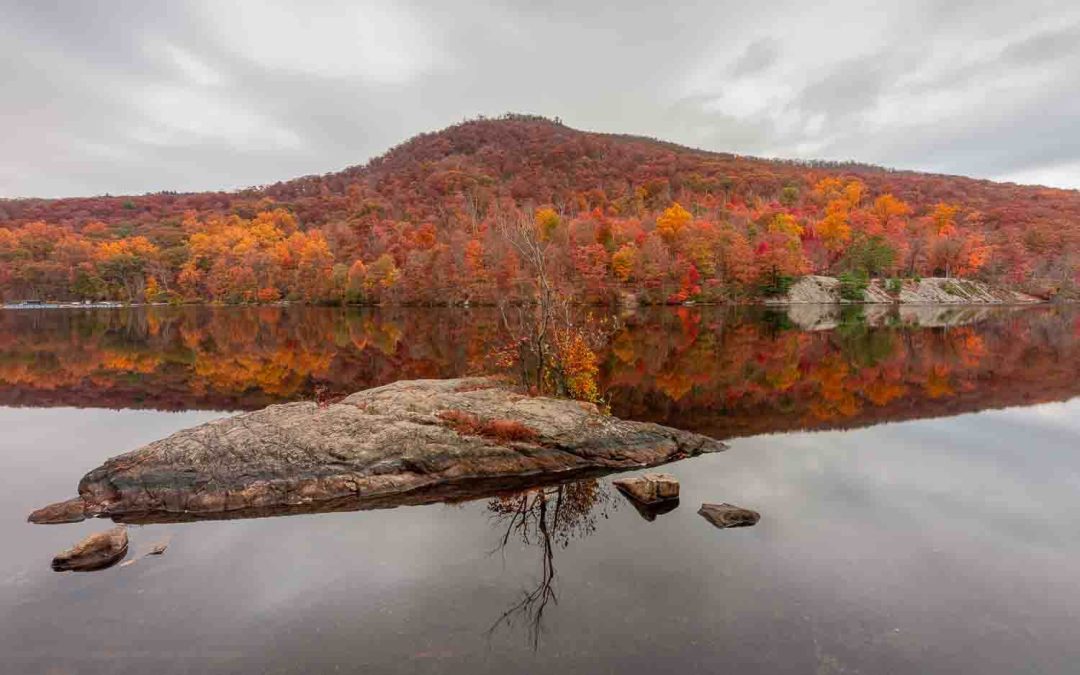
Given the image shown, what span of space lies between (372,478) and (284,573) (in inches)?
151

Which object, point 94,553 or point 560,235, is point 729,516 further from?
point 560,235

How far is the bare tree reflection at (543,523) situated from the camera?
8547mm

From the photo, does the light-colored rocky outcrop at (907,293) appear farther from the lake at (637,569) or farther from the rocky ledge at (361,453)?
the rocky ledge at (361,453)

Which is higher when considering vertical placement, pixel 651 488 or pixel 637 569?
pixel 651 488

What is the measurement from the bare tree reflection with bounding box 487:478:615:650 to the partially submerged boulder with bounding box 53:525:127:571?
732 cm

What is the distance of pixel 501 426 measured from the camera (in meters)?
15.3

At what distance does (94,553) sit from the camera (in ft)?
33.8

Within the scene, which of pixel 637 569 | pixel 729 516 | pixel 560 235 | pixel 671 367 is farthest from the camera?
pixel 560 235

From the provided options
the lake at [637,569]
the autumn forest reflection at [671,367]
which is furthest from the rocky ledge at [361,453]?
the autumn forest reflection at [671,367]

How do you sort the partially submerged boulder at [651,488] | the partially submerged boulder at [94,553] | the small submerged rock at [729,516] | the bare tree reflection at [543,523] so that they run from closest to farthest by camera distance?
the bare tree reflection at [543,523] < the partially submerged boulder at [94,553] < the small submerged rock at [729,516] < the partially submerged boulder at [651,488]

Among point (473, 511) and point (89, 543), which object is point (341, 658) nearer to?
point (473, 511)

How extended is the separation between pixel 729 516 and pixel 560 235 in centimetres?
7893

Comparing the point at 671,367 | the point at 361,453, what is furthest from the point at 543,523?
the point at 671,367

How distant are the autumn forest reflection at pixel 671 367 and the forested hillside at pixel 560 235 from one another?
15.5 metres
